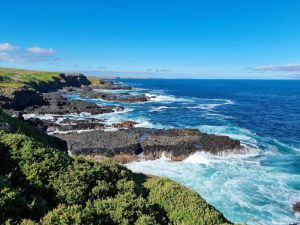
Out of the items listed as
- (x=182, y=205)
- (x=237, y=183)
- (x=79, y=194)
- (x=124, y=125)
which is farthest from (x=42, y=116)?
(x=182, y=205)

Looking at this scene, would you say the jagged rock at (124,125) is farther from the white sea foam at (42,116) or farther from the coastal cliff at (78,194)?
the coastal cliff at (78,194)

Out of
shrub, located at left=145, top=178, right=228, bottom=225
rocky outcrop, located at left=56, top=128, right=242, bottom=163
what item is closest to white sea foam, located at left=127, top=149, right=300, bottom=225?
rocky outcrop, located at left=56, top=128, right=242, bottom=163

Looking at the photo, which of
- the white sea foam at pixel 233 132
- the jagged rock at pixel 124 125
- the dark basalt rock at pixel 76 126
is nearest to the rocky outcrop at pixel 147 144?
the dark basalt rock at pixel 76 126

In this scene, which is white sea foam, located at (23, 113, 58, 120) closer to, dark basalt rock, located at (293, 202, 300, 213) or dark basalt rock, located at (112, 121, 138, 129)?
dark basalt rock, located at (112, 121, 138, 129)

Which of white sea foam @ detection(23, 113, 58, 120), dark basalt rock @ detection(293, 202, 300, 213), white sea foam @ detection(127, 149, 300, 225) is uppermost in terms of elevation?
dark basalt rock @ detection(293, 202, 300, 213)

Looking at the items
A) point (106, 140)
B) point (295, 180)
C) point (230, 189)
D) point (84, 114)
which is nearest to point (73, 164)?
point (230, 189)

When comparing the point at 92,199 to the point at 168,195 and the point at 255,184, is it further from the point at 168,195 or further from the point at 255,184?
the point at 255,184
